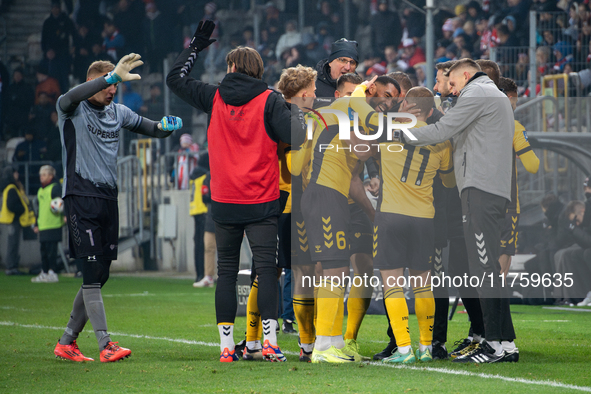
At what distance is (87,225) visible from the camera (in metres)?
5.27

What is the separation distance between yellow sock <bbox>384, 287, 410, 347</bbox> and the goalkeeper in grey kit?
5.80ft

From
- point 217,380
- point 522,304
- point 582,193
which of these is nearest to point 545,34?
point 582,193

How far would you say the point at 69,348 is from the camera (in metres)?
5.39

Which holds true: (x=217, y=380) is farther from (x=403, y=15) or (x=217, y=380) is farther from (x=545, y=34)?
(x=403, y=15)

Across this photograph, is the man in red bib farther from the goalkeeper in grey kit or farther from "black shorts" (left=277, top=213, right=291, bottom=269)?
the goalkeeper in grey kit

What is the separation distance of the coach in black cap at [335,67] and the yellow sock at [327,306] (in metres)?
1.56

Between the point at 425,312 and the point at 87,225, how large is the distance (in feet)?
7.54

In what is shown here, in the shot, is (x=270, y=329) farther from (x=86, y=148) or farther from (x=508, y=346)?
(x=86, y=148)

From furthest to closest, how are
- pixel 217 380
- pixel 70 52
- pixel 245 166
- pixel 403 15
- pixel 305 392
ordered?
pixel 70 52
pixel 403 15
pixel 245 166
pixel 217 380
pixel 305 392

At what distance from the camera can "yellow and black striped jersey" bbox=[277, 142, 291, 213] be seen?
541 centimetres

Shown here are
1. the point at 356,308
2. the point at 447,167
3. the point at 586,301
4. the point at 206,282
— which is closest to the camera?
the point at 447,167

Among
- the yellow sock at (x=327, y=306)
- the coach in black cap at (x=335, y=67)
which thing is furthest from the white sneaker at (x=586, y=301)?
the yellow sock at (x=327, y=306)

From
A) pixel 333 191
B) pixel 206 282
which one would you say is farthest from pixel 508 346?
pixel 206 282

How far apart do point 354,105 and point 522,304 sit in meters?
5.71
